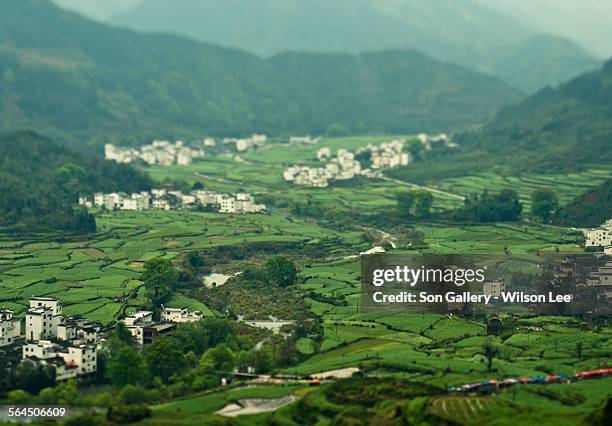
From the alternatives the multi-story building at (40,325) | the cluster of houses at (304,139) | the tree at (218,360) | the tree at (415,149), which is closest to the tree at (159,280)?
the multi-story building at (40,325)

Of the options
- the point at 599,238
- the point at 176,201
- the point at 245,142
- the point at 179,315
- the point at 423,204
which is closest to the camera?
the point at 179,315

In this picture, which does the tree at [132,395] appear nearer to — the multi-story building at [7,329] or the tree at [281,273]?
the multi-story building at [7,329]

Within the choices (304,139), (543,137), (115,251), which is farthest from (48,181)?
(304,139)

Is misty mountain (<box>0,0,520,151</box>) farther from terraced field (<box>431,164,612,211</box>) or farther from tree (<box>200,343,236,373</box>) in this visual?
tree (<box>200,343,236,373</box>)

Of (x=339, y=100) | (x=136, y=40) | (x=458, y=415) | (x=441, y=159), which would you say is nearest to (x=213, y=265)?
(x=458, y=415)

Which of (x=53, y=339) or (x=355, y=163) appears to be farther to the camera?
(x=355, y=163)

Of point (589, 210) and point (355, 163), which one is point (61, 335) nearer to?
point (589, 210)

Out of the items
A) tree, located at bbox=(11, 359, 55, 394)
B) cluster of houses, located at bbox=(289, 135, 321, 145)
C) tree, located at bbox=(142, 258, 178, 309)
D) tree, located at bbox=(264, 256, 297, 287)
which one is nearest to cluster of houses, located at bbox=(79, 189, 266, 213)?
tree, located at bbox=(264, 256, 297, 287)
